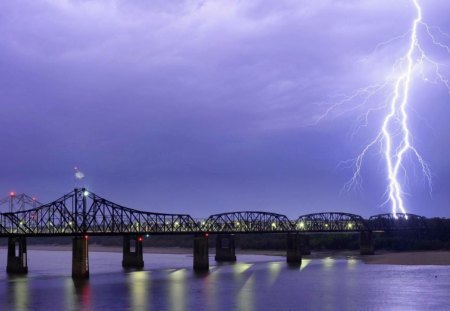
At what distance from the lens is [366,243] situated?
18625 cm

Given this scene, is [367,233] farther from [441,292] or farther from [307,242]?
[441,292]

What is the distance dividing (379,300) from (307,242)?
129 metres

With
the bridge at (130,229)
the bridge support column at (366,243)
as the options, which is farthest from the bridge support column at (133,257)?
the bridge support column at (366,243)

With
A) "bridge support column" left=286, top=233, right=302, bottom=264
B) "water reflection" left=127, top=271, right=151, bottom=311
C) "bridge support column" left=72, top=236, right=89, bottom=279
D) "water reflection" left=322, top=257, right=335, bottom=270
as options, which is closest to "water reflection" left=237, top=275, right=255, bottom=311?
"water reflection" left=127, top=271, right=151, bottom=311

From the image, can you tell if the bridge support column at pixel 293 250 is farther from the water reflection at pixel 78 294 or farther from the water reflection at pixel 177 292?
the water reflection at pixel 78 294

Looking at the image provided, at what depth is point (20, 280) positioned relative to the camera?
103875 millimetres

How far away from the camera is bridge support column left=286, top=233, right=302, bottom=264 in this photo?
150375mm

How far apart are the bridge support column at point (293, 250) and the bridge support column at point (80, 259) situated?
182 feet

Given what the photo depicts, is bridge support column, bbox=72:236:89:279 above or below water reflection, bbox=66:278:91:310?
above

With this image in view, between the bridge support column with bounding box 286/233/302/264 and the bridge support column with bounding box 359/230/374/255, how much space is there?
34662 mm

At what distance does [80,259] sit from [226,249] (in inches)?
2591

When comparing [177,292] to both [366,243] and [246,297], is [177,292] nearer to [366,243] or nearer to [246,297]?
[246,297]

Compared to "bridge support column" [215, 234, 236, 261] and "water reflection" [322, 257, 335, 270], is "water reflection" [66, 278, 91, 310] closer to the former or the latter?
"water reflection" [322, 257, 335, 270]

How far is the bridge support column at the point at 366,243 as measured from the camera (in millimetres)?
183500
